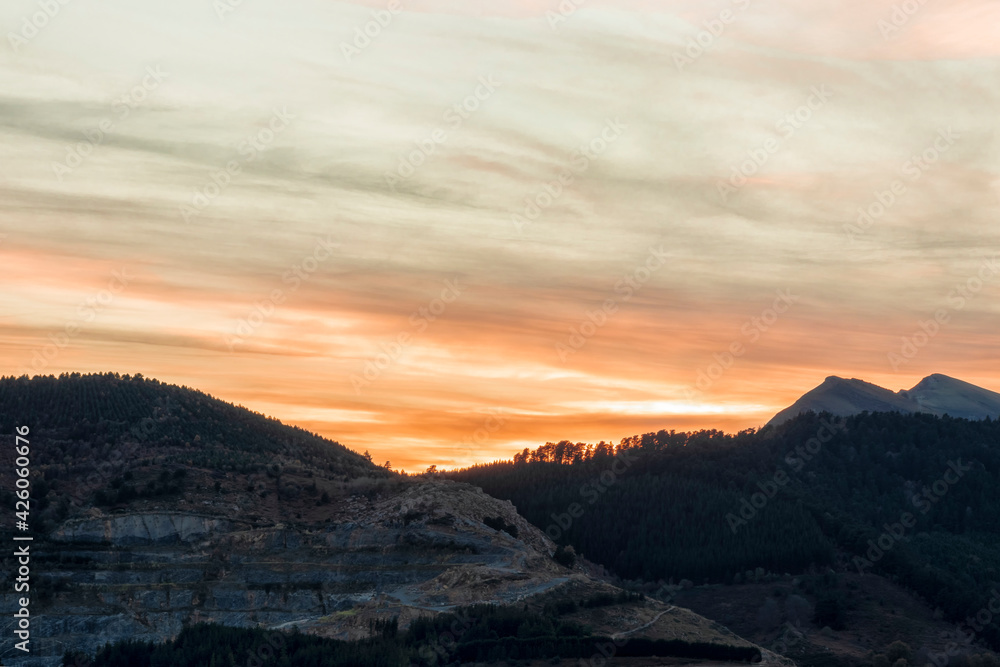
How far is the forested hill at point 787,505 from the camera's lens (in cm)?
13250

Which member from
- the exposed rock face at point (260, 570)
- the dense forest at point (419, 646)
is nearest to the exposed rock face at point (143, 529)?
the exposed rock face at point (260, 570)

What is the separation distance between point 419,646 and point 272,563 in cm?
2185

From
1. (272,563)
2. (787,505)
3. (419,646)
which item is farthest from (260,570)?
(787,505)

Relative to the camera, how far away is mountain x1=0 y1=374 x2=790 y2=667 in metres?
84.4

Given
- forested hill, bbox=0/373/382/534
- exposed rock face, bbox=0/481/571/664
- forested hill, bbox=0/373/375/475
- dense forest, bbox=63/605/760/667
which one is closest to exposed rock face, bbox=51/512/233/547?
exposed rock face, bbox=0/481/571/664

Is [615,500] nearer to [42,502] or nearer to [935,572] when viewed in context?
[935,572]

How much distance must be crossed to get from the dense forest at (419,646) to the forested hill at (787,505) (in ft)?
153

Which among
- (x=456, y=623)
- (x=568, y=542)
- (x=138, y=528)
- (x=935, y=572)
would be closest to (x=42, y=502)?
(x=138, y=528)

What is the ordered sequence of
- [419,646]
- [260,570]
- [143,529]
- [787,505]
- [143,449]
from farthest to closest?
1. [787,505]
2. [143,449]
3. [143,529]
4. [260,570]
5. [419,646]

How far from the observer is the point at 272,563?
316 ft

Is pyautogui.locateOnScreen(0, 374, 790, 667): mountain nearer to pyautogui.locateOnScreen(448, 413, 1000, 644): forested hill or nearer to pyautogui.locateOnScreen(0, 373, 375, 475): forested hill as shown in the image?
pyautogui.locateOnScreen(0, 373, 375, 475): forested hill

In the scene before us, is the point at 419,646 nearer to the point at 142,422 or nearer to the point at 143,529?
the point at 143,529

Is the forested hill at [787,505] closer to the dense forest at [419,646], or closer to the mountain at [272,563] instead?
the mountain at [272,563]

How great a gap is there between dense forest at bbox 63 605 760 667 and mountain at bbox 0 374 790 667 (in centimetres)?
25
